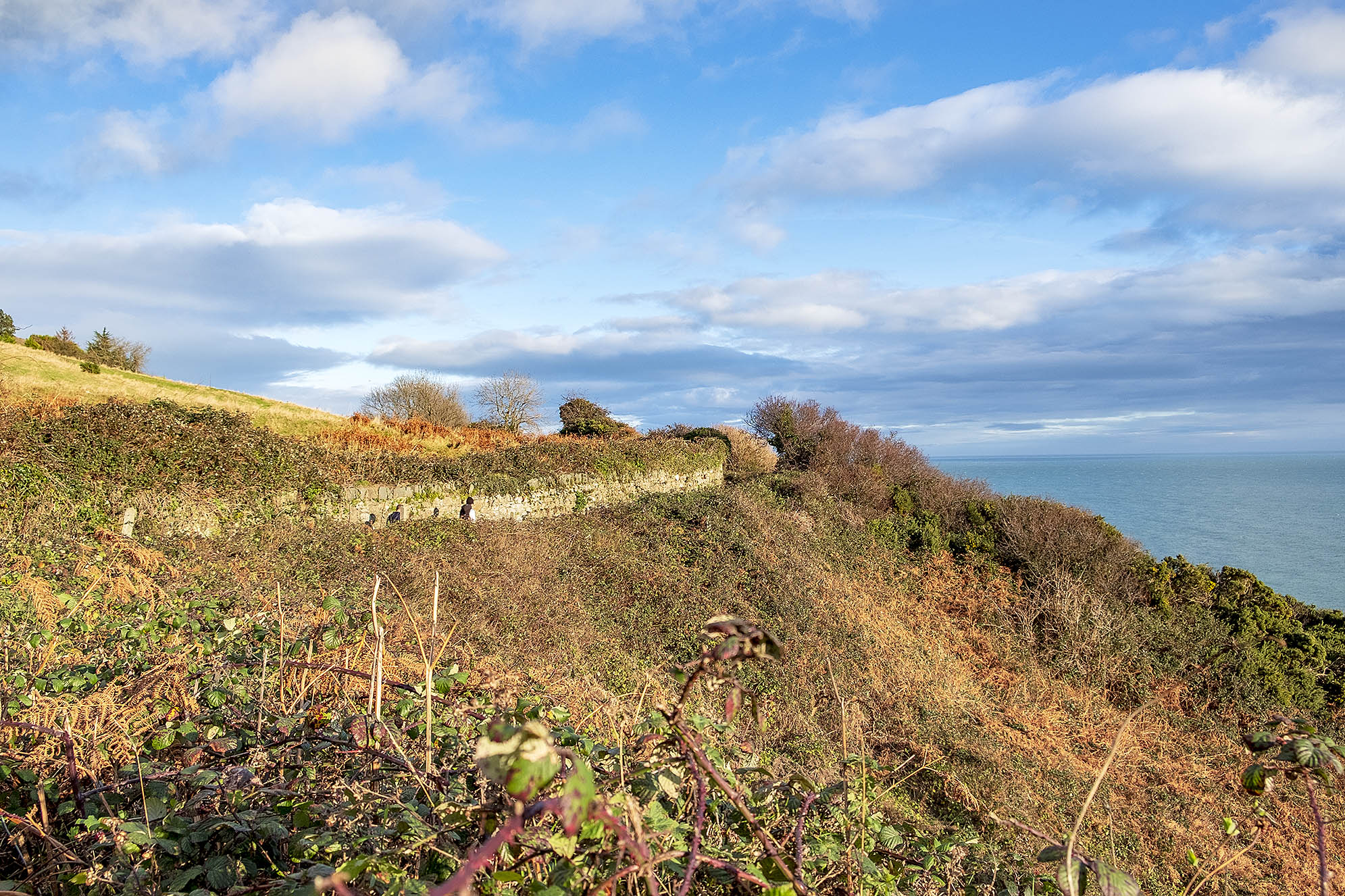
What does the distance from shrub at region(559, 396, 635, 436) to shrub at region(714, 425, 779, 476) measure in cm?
351

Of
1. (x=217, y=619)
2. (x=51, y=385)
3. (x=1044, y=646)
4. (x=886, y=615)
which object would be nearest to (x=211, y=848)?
(x=217, y=619)

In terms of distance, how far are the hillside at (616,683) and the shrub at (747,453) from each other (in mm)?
1684

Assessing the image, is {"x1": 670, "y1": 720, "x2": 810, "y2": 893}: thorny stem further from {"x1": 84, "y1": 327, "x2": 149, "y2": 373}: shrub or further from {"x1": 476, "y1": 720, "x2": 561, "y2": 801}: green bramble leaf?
{"x1": 84, "y1": 327, "x2": 149, "y2": 373}: shrub

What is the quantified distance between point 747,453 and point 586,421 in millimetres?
5558

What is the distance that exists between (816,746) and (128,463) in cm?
960

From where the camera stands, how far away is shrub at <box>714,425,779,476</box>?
850 inches

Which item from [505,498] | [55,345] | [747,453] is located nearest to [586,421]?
[747,453]

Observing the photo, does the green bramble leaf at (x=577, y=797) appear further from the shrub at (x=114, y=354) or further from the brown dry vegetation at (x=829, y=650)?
the shrub at (x=114, y=354)

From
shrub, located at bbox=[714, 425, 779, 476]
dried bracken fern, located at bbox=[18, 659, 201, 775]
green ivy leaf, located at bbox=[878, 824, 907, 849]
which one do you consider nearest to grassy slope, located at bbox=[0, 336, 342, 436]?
shrub, located at bbox=[714, 425, 779, 476]

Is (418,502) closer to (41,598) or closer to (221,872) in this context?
(41,598)

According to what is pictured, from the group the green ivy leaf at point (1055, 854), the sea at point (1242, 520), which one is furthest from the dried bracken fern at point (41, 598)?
the sea at point (1242, 520)

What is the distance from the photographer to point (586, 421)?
923 inches

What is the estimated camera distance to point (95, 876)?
159cm

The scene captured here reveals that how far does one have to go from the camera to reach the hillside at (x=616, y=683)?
1.66m
